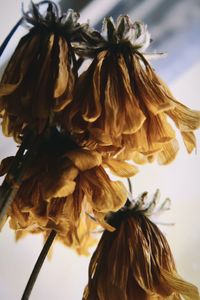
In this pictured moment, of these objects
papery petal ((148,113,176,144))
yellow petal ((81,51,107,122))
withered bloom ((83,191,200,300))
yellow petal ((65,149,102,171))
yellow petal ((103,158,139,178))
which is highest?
yellow petal ((81,51,107,122))

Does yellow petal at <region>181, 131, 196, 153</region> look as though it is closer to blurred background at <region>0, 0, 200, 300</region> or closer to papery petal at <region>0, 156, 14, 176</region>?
papery petal at <region>0, 156, 14, 176</region>

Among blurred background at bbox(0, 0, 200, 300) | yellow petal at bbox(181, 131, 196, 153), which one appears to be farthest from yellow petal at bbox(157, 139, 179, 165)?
blurred background at bbox(0, 0, 200, 300)

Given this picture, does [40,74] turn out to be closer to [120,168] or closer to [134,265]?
[120,168]

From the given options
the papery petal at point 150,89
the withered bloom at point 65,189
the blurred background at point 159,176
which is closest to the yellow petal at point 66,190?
the withered bloom at point 65,189

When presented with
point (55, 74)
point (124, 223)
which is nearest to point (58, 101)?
point (55, 74)

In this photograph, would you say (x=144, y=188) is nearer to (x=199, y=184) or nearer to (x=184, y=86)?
(x=199, y=184)

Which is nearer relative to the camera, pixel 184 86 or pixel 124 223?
pixel 124 223
